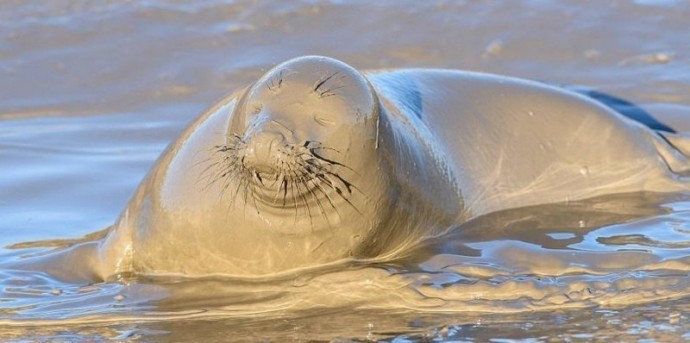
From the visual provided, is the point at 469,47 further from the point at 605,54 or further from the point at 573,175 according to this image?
the point at 573,175

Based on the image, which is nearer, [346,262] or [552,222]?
[346,262]

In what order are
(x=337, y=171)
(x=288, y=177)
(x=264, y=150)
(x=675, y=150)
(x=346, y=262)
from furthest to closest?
(x=675, y=150) < (x=346, y=262) < (x=337, y=171) < (x=288, y=177) < (x=264, y=150)

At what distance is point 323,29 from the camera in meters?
9.21

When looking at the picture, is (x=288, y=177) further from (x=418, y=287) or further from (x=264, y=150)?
(x=418, y=287)

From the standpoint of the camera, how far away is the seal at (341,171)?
4.82 metres

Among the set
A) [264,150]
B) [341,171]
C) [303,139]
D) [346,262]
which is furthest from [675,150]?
[264,150]

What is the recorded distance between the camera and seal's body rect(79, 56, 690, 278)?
482cm

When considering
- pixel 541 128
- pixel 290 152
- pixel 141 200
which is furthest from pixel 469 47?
pixel 290 152

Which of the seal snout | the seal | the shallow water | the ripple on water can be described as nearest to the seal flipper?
the seal

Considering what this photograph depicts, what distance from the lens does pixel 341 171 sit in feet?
16.1

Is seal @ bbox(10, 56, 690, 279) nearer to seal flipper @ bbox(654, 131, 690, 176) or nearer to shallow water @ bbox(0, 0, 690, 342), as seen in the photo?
shallow water @ bbox(0, 0, 690, 342)

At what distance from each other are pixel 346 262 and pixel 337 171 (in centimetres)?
46

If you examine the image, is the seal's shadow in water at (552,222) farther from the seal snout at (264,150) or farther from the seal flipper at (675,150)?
the seal snout at (264,150)

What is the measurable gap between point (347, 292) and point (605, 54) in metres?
4.34
